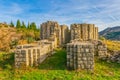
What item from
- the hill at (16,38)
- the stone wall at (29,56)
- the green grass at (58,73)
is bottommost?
the green grass at (58,73)

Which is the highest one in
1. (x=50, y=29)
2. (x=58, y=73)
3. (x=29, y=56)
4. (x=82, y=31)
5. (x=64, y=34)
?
(x=50, y=29)

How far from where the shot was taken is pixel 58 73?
18.6 metres

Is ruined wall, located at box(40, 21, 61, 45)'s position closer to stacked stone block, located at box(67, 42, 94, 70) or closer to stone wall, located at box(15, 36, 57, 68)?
stone wall, located at box(15, 36, 57, 68)

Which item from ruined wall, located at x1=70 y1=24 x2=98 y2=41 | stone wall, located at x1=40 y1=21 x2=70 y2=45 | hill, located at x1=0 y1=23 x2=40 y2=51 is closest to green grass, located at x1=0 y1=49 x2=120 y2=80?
ruined wall, located at x1=70 y1=24 x2=98 y2=41

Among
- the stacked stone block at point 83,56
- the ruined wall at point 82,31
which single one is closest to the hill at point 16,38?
the ruined wall at point 82,31

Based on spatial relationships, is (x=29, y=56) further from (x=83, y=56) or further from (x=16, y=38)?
(x=16, y=38)

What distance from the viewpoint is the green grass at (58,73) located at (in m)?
17.9

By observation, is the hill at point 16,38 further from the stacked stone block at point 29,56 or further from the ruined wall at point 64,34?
the stacked stone block at point 29,56

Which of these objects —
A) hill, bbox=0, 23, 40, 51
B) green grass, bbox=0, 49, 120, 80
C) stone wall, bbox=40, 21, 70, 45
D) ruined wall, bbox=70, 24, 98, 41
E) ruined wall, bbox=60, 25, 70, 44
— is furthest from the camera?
hill, bbox=0, 23, 40, 51

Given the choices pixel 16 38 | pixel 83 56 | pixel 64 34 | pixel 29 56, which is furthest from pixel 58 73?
pixel 16 38

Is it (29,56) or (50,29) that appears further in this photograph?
(50,29)

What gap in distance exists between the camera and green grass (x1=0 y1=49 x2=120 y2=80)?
1788cm

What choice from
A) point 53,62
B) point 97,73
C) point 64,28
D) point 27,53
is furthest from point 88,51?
point 64,28

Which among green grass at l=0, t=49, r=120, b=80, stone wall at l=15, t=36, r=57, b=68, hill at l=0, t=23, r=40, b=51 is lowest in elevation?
green grass at l=0, t=49, r=120, b=80
